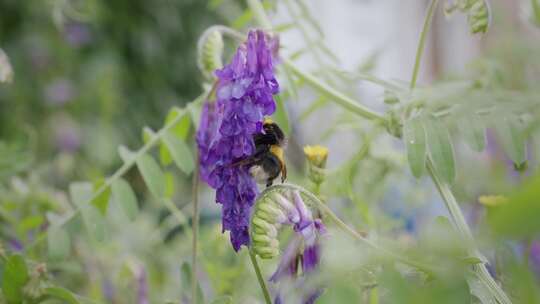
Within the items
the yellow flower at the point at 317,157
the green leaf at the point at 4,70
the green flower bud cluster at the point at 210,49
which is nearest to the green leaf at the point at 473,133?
the yellow flower at the point at 317,157

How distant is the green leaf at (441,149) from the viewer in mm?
623

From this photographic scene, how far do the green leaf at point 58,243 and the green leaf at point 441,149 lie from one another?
0.40m

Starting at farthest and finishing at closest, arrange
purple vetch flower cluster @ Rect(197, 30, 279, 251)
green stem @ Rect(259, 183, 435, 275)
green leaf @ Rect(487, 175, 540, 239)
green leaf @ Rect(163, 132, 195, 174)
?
green leaf @ Rect(163, 132, 195, 174), purple vetch flower cluster @ Rect(197, 30, 279, 251), green stem @ Rect(259, 183, 435, 275), green leaf @ Rect(487, 175, 540, 239)

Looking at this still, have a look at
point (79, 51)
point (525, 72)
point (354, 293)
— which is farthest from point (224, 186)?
point (79, 51)

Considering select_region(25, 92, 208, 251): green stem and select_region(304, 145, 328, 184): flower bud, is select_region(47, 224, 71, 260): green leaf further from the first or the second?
select_region(304, 145, 328, 184): flower bud

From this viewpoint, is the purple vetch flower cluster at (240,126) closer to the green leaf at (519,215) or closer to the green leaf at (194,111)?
the green leaf at (194,111)

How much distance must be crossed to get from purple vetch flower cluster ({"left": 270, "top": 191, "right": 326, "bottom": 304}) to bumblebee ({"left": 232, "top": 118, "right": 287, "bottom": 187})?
0.06 m

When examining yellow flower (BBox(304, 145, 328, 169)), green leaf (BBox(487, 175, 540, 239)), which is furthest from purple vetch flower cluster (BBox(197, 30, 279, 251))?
green leaf (BBox(487, 175, 540, 239))

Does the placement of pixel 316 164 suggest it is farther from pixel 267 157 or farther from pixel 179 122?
pixel 179 122

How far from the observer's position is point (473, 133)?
2.23 ft

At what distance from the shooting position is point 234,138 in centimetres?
59

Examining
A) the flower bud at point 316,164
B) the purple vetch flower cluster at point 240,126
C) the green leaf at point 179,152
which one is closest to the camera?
the purple vetch flower cluster at point 240,126

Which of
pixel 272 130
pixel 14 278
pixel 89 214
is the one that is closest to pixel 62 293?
pixel 14 278

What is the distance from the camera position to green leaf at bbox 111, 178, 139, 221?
807mm
